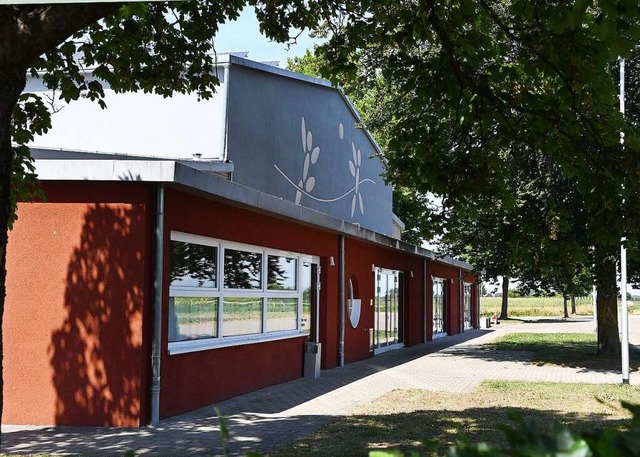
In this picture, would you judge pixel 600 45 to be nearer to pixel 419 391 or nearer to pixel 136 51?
pixel 136 51

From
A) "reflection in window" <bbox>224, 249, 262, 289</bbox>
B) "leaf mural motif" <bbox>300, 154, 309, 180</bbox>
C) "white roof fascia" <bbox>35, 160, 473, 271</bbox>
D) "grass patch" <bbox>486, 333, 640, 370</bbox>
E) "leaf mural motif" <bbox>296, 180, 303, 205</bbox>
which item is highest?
"leaf mural motif" <bbox>300, 154, 309, 180</bbox>

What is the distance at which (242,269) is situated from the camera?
41.0ft

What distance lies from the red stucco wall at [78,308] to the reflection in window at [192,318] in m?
0.95

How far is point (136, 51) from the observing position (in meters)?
9.59

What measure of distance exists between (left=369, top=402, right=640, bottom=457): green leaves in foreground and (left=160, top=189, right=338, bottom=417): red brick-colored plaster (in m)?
8.36

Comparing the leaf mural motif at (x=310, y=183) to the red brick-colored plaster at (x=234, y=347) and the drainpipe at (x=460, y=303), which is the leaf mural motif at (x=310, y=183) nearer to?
the red brick-colored plaster at (x=234, y=347)

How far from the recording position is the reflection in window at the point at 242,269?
11.9 m

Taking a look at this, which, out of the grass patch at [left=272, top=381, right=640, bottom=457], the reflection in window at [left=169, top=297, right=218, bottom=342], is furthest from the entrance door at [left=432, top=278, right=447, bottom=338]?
the reflection in window at [left=169, top=297, right=218, bottom=342]

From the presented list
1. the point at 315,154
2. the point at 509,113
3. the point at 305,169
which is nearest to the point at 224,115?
the point at 305,169

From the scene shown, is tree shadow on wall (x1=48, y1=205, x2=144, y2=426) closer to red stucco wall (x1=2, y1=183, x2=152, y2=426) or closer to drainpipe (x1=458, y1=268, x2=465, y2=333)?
red stucco wall (x1=2, y1=183, x2=152, y2=426)

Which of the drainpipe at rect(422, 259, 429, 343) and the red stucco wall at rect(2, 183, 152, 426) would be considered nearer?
the red stucco wall at rect(2, 183, 152, 426)

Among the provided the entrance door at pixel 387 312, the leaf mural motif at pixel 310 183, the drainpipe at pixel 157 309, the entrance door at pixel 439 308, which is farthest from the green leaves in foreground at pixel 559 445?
the entrance door at pixel 439 308

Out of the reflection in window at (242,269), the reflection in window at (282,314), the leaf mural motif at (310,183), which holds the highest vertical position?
the leaf mural motif at (310,183)

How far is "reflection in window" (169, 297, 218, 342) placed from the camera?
1032cm
